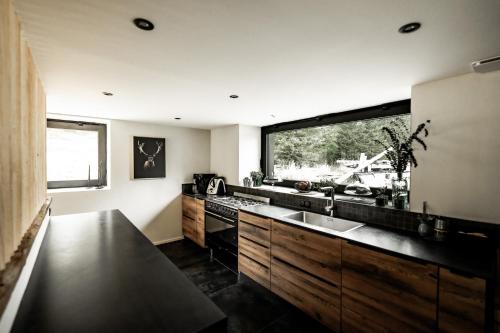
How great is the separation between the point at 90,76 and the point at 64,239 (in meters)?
1.23

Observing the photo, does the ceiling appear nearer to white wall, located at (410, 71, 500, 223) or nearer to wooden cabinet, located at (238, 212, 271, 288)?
white wall, located at (410, 71, 500, 223)

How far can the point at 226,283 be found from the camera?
2.69 meters

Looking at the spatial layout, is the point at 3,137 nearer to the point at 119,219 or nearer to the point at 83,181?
the point at 119,219

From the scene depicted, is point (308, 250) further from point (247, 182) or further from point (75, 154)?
point (75, 154)

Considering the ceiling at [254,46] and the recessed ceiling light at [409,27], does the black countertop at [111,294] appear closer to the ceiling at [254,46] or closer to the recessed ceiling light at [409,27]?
the ceiling at [254,46]

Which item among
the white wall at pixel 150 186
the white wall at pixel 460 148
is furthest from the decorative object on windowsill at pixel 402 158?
the white wall at pixel 150 186

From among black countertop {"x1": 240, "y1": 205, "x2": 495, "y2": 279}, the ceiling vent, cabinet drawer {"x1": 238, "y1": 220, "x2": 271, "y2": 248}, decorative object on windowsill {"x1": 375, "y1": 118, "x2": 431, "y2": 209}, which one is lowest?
cabinet drawer {"x1": 238, "y1": 220, "x2": 271, "y2": 248}

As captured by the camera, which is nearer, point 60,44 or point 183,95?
point 60,44

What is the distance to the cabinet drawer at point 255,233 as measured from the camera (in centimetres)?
240

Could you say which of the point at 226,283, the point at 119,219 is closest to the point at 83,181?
the point at 119,219

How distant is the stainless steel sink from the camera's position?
2.21m

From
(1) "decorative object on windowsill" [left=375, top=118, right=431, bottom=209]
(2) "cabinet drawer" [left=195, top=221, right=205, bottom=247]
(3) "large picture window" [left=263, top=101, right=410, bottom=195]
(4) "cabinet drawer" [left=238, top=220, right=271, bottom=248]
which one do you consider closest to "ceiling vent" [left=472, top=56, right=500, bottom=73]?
(1) "decorative object on windowsill" [left=375, top=118, right=431, bottom=209]

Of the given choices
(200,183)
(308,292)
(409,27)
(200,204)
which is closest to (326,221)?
(308,292)

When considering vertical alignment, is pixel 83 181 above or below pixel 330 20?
below
